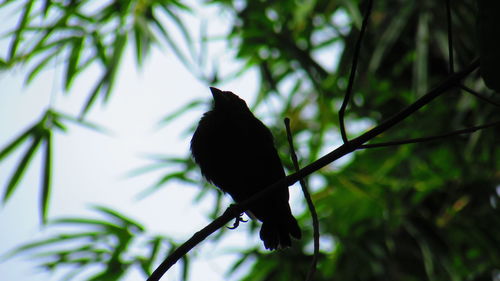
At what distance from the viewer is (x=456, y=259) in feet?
13.2

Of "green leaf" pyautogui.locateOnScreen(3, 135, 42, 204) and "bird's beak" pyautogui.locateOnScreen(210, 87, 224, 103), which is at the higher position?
"green leaf" pyautogui.locateOnScreen(3, 135, 42, 204)

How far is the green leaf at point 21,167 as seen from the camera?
3.03 m

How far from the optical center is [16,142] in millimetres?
3131

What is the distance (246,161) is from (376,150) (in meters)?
1.72

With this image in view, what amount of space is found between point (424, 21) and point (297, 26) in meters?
0.82

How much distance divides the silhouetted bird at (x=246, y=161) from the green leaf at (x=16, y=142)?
3.13 feet

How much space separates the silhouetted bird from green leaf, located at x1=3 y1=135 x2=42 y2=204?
2.98 feet

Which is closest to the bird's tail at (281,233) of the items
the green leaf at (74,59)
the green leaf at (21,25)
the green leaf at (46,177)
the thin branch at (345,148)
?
the thin branch at (345,148)

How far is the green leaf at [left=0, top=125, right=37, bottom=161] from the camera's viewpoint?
3127mm

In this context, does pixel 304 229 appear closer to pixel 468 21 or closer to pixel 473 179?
pixel 473 179

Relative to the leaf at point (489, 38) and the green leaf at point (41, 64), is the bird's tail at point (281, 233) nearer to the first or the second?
the leaf at point (489, 38)

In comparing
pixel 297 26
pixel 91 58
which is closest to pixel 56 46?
pixel 91 58

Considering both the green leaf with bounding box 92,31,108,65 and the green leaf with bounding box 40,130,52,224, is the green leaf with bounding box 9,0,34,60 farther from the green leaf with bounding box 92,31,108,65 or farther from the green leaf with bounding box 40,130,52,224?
the green leaf with bounding box 92,31,108,65

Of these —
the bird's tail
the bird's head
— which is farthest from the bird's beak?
the bird's tail
